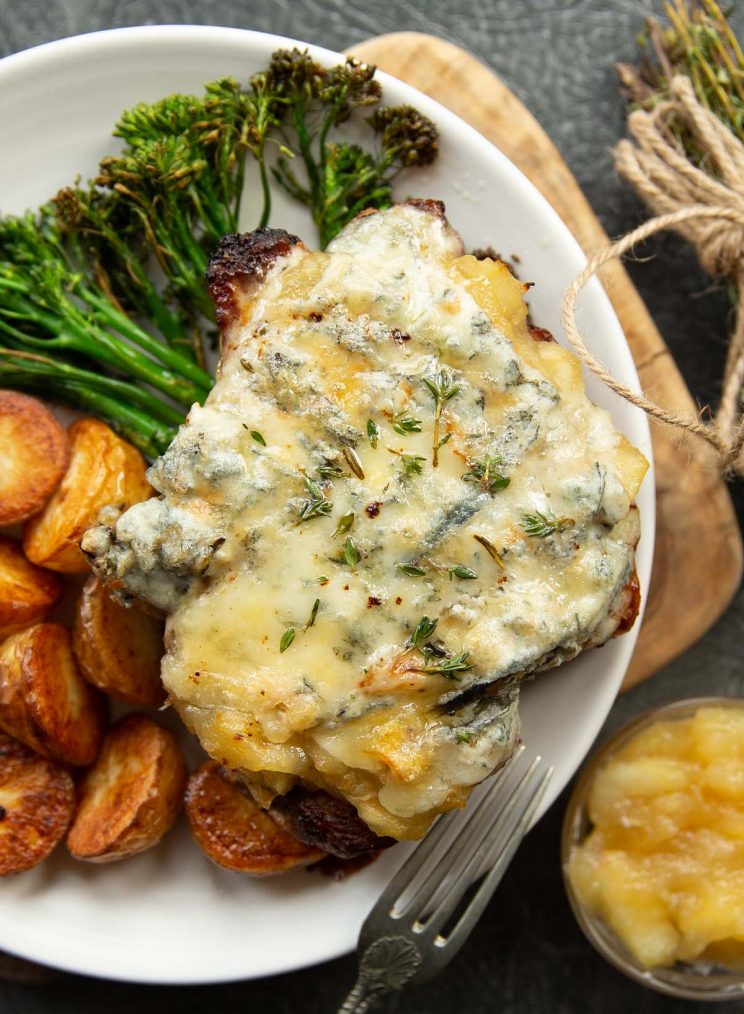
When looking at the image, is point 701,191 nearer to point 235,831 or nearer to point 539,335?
point 539,335

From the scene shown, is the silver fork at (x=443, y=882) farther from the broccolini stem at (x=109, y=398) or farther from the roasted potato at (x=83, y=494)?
the broccolini stem at (x=109, y=398)

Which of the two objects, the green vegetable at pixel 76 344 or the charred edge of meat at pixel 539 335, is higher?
the green vegetable at pixel 76 344

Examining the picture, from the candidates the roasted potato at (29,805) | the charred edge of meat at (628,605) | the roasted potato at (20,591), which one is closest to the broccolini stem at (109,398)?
the roasted potato at (20,591)

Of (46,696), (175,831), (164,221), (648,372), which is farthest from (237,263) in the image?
(175,831)

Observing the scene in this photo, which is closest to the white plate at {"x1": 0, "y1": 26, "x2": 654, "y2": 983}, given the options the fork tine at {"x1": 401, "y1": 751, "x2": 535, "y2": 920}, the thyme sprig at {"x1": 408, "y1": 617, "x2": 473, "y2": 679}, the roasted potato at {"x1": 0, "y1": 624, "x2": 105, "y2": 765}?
the fork tine at {"x1": 401, "y1": 751, "x2": 535, "y2": 920}

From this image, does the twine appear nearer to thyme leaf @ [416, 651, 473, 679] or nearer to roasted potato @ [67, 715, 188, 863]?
thyme leaf @ [416, 651, 473, 679]

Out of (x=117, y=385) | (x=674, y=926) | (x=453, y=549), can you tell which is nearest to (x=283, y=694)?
(x=453, y=549)

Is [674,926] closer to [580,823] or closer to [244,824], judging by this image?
[580,823]
